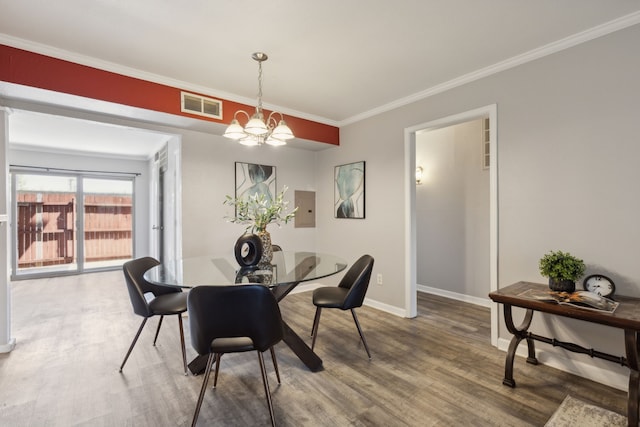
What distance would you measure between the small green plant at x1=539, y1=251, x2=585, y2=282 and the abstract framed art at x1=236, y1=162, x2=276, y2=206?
309cm

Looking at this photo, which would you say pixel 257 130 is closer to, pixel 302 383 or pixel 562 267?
pixel 302 383

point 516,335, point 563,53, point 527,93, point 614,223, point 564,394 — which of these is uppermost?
point 563,53

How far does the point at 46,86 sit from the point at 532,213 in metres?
3.94

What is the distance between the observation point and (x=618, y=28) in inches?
81.3

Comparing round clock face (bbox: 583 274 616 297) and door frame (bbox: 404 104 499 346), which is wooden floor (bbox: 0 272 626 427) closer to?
door frame (bbox: 404 104 499 346)

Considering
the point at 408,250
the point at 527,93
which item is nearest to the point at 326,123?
the point at 408,250

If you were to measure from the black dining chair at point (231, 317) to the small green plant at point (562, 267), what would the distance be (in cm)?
192

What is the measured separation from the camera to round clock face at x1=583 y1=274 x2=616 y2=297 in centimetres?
201

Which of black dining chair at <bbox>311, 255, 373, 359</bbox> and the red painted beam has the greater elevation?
the red painted beam

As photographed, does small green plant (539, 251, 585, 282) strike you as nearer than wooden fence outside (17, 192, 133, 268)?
Yes

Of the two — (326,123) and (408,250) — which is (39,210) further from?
(408,250)

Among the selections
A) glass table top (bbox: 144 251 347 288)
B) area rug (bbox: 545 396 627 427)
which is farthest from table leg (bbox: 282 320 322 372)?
area rug (bbox: 545 396 627 427)

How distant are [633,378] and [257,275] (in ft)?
7.43

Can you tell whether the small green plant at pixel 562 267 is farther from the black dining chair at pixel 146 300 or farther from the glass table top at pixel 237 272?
the black dining chair at pixel 146 300
